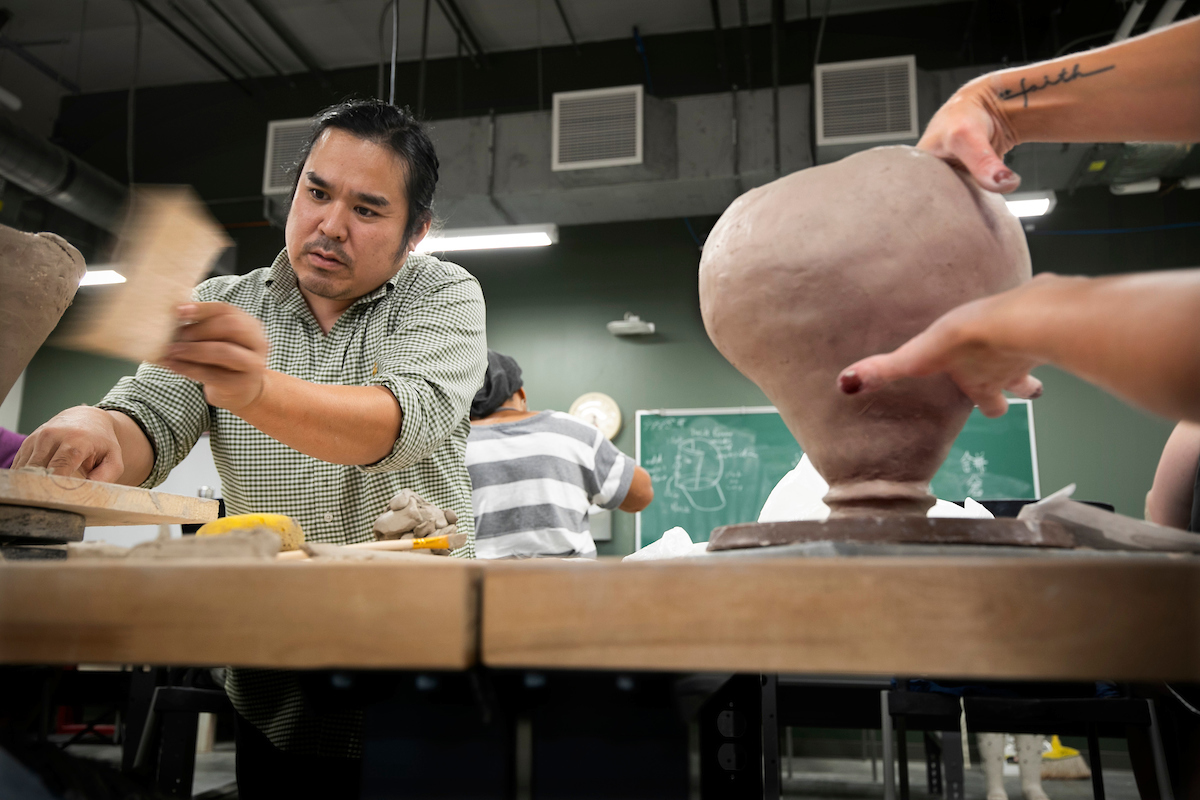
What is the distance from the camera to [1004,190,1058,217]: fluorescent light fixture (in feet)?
14.1

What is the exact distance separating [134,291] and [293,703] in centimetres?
77

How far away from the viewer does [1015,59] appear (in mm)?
5223

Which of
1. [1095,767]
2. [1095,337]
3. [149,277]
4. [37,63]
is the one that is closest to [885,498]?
[1095,337]

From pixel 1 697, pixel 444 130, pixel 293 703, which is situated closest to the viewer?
pixel 1 697

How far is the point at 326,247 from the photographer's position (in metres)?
1.34

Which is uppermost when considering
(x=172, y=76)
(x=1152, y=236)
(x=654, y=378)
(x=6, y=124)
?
(x=172, y=76)

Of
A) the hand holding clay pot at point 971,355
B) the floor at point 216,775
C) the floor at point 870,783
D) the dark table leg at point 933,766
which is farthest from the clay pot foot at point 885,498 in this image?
the floor at point 870,783

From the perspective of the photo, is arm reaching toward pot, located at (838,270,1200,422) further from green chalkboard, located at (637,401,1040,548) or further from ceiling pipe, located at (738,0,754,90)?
ceiling pipe, located at (738,0,754,90)

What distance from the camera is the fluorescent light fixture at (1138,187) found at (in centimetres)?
494

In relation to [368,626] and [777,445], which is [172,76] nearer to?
[777,445]

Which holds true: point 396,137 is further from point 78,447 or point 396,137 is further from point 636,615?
point 636,615

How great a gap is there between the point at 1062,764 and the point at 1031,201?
3.15 metres

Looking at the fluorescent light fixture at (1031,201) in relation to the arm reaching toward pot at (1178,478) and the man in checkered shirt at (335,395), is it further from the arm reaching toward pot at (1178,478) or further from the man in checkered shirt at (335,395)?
the man in checkered shirt at (335,395)

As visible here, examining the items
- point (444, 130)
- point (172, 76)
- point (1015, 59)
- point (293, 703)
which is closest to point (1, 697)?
point (293, 703)
